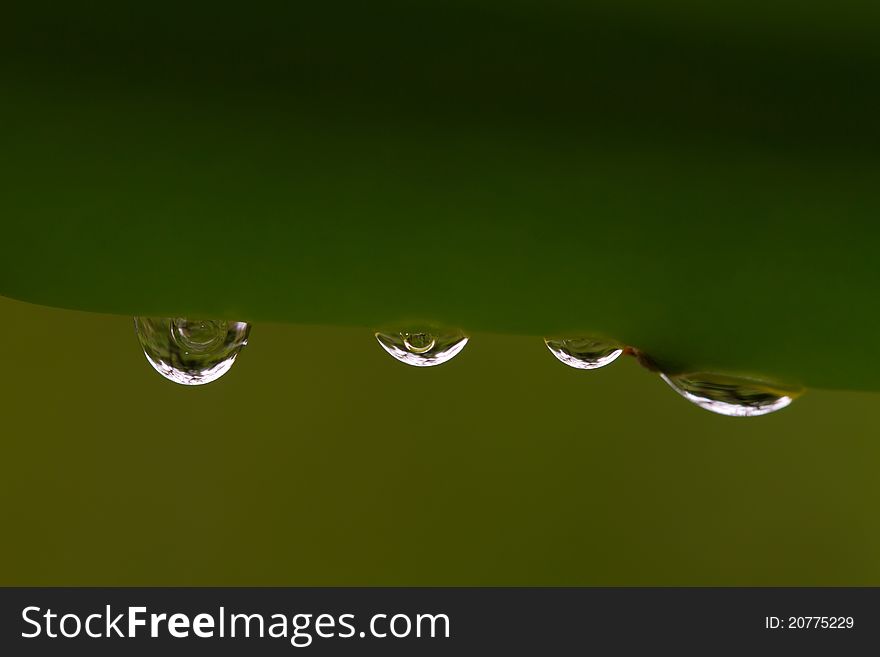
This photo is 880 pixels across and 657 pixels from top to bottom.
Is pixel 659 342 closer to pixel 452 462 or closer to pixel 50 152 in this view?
pixel 50 152

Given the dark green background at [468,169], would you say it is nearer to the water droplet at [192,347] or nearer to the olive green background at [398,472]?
the water droplet at [192,347]

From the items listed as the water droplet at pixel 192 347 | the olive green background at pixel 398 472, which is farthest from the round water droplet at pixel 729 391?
the olive green background at pixel 398 472

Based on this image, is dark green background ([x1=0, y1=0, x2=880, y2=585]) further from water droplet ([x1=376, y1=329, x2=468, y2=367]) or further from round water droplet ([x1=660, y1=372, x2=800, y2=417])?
water droplet ([x1=376, y1=329, x2=468, y2=367])

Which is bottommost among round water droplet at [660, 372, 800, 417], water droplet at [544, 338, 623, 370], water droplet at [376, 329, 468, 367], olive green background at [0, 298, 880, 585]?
round water droplet at [660, 372, 800, 417]

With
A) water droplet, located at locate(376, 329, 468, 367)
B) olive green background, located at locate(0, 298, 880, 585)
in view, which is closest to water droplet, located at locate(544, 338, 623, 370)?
water droplet, located at locate(376, 329, 468, 367)

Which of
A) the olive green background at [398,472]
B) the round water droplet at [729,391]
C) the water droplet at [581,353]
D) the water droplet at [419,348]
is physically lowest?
the round water droplet at [729,391]
